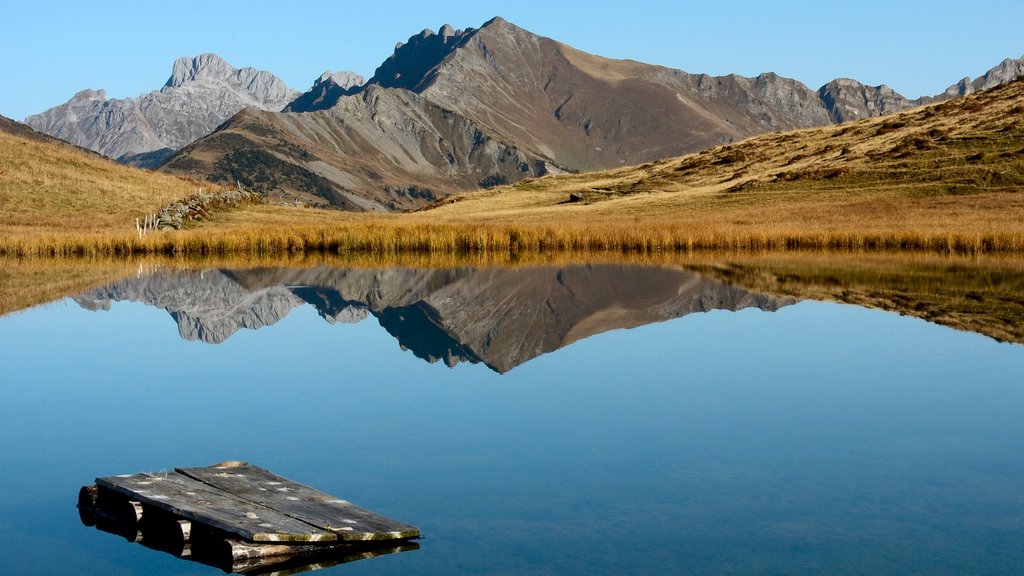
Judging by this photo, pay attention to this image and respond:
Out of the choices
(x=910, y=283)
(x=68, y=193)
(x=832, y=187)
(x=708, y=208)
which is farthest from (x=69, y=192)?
(x=910, y=283)

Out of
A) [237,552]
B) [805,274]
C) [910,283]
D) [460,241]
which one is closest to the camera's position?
[237,552]

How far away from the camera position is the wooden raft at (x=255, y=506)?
9.65m

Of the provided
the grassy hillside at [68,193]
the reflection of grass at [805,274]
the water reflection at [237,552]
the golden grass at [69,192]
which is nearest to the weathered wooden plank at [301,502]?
the water reflection at [237,552]

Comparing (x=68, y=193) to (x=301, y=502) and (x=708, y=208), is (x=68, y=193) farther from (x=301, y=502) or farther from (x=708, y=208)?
(x=301, y=502)

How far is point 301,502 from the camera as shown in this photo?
417 inches

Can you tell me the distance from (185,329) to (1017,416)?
61.7ft

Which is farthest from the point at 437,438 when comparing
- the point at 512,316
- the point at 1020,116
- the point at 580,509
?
the point at 1020,116

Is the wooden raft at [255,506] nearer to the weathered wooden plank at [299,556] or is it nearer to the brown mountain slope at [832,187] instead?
the weathered wooden plank at [299,556]

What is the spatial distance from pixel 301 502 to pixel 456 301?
2102 cm

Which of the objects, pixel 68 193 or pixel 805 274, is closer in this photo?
pixel 805 274

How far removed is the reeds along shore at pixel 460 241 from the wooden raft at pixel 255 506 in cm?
4078

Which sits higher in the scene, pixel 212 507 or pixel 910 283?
pixel 910 283

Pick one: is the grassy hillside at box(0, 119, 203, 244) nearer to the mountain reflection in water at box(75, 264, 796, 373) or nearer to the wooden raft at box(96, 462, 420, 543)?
the mountain reflection in water at box(75, 264, 796, 373)

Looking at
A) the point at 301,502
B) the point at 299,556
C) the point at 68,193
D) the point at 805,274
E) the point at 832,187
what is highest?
the point at 68,193
